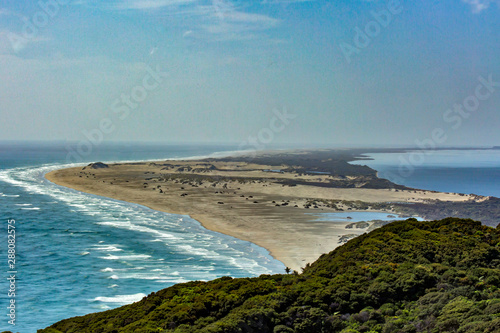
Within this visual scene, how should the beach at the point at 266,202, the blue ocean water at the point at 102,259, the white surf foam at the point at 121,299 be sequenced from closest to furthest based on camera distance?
the white surf foam at the point at 121,299, the blue ocean water at the point at 102,259, the beach at the point at 266,202

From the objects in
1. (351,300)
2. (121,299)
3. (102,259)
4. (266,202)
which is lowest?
(121,299)

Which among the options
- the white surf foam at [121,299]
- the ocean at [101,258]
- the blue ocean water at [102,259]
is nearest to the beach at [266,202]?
the ocean at [101,258]

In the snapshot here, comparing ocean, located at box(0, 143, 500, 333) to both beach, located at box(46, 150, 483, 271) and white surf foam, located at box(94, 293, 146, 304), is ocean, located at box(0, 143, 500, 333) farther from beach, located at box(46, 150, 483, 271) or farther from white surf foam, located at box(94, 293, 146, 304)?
beach, located at box(46, 150, 483, 271)

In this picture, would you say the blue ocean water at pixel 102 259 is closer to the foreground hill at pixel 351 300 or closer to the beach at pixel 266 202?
the beach at pixel 266 202

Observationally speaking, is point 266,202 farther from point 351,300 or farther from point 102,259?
point 351,300

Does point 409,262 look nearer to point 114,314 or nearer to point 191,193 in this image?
point 114,314

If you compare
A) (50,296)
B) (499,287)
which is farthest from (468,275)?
(50,296)

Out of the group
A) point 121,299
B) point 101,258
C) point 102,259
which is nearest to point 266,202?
point 101,258

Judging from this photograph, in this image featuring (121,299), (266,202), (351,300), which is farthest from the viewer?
(266,202)
